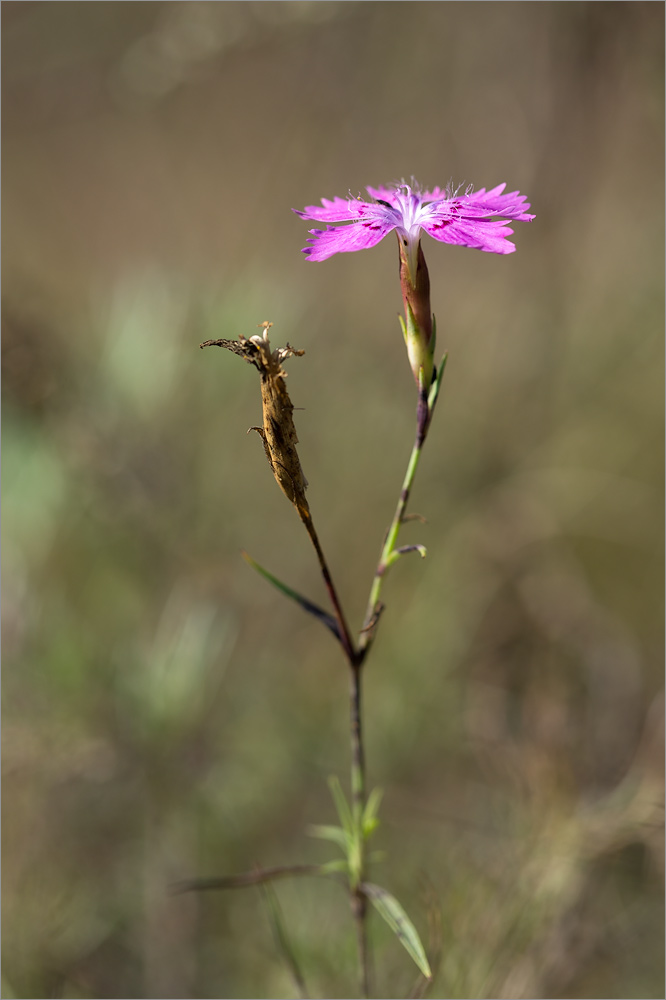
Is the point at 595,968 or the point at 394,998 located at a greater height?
the point at 394,998

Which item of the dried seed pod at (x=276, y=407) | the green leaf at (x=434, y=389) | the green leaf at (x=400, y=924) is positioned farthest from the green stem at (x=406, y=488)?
the green leaf at (x=400, y=924)

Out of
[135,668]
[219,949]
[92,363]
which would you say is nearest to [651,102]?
[92,363]

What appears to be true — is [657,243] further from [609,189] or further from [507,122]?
[609,189]

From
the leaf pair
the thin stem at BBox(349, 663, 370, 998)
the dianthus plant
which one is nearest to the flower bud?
the dianthus plant

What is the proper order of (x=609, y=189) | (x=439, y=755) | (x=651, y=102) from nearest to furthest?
(x=439, y=755) → (x=651, y=102) → (x=609, y=189)

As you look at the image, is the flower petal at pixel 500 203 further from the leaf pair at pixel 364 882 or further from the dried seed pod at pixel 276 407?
the leaf pair at pixel 364 882

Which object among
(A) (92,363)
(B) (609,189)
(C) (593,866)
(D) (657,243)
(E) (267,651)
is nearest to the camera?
(C) (593,866)
